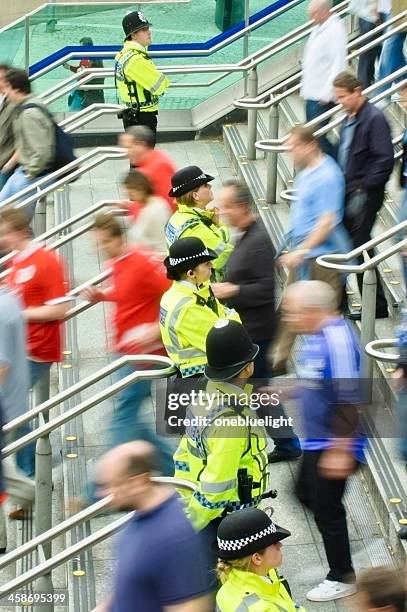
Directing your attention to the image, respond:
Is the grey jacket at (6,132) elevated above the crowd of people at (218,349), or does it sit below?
above

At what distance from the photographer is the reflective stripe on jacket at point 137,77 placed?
12.4m

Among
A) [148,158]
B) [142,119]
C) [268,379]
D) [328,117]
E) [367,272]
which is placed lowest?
[268,379]

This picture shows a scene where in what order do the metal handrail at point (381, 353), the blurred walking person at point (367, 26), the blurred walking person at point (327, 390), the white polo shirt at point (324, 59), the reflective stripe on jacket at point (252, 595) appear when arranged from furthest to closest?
the blurred walking person at point (367, 26) < the white polo shirt at point (324, 59) < the metal handrail at point (381, 353) < the blurred walking person at point (327, 390) < the reflective stripe on jacket at point (252, 595)

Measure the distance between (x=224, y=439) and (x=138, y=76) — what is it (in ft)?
21.9

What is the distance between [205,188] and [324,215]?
2.62ft

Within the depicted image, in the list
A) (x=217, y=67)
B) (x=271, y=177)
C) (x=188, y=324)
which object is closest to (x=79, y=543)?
(x=188, y=324)

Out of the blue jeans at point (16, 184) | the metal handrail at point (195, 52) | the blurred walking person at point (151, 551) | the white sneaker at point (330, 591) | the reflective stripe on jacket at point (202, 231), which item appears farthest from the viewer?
the metal handrail at point (195, 52)

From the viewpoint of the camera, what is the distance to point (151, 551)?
16.9 ft

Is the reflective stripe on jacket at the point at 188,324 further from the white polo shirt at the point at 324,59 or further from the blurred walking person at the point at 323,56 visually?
the white polo shirt at the point at 324,59

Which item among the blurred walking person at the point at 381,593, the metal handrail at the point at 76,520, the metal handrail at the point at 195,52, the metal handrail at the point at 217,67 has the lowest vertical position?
the blurred walking person at the point at 381,593

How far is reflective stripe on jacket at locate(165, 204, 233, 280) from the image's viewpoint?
346 inches

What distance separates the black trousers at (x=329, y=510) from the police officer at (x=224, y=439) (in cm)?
31
